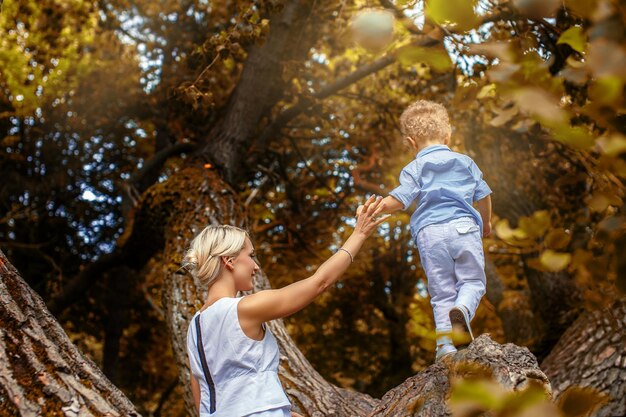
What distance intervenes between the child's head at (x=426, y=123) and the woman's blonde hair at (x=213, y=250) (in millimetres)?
1423

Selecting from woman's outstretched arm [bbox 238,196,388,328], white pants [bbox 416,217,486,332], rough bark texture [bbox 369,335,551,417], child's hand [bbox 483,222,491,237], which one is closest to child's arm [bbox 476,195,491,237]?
child's hand [bbox 483,222,491,237]

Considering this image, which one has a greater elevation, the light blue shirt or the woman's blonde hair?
the light blue shirt

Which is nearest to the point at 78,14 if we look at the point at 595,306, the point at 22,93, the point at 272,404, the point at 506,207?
the point at 22,93

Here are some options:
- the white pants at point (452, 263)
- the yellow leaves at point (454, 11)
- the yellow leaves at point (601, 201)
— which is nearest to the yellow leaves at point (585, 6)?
the yellow leaves at point (454, 11)

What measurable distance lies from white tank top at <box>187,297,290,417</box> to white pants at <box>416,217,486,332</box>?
3.49ft

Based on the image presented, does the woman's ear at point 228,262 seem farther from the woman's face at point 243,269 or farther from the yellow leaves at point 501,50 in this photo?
the yellow leaves at point 501,50

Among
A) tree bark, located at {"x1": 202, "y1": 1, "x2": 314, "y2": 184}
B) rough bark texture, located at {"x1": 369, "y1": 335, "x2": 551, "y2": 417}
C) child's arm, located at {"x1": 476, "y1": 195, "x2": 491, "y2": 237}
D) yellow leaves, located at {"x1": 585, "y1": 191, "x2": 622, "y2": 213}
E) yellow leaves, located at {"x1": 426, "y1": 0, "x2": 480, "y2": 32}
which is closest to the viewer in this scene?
yellow leaves, located at {"x1": 426, "y1": 0, "x2": 480, "y2": 32}

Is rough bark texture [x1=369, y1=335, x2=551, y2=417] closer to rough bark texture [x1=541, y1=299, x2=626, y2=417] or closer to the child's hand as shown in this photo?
the child's hand

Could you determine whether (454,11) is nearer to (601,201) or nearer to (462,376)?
(601,201)

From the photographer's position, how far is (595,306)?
1.53 meters

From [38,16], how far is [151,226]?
5.04 metres

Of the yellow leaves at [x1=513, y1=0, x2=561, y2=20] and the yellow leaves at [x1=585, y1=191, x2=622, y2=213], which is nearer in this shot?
the yellow leaves at [x1=513, y1=0, x2=561, y2=20]

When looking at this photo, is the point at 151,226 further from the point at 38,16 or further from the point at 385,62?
the point at 38,16

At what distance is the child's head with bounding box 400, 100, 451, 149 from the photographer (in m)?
3.80
